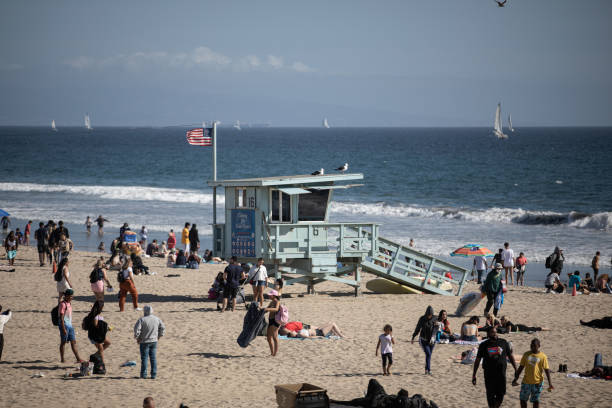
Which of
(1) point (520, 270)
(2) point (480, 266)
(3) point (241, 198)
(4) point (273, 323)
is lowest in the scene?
(1) point (520, 270)

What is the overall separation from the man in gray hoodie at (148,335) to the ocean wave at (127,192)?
147ft

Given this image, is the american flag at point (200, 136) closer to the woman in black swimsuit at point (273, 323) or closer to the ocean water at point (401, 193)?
the woman in black swimsuit at point (273, 323)

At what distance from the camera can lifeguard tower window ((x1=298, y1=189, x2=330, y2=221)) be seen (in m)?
21.3

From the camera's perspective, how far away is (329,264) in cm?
2122

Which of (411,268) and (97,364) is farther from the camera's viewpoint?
(411,268)

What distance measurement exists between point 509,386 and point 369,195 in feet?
180

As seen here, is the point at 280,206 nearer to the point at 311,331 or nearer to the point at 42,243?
the point at 311,331

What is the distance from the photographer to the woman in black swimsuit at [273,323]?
48.2ft

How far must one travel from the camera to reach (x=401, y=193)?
70062 mm

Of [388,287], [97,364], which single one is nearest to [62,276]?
[97,364]

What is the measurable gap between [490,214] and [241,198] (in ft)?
116

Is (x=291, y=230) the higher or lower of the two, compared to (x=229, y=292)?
higher

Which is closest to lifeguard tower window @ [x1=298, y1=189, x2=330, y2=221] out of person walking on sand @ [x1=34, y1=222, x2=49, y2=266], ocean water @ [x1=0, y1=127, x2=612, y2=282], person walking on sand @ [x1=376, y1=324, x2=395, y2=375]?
person walking on sand @ [x1=376, y1=324, x2=395, y2=375]

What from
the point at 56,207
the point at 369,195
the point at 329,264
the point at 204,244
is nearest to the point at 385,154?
the point at 369,195
